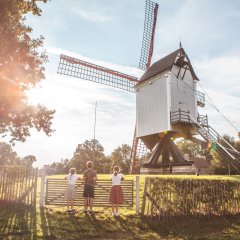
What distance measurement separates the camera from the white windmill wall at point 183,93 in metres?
27.5

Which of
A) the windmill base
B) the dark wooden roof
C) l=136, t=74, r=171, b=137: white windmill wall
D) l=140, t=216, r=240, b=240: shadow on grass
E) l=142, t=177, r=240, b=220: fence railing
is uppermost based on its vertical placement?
the dark wooden roof

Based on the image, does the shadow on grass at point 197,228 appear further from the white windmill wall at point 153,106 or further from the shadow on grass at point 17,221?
the white windmill wall at point 153,106

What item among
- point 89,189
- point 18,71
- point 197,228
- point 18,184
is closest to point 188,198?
point 197,228

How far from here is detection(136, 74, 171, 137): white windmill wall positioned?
27.2m

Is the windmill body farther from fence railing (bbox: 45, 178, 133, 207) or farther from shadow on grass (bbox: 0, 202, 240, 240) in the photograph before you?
shadow on grass (bbox: 0, 202, 240, 240)

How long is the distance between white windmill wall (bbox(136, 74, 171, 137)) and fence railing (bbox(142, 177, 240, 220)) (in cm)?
1464

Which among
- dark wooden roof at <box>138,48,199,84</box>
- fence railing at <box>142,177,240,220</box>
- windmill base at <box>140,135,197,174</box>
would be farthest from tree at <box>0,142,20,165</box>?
fence railing at <box>142,177,240,220</box>

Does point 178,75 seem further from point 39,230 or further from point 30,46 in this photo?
point 39,230

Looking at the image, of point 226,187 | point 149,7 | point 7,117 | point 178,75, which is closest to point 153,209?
point 226,187

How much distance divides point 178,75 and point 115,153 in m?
59.7

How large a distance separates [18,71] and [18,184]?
250 inches

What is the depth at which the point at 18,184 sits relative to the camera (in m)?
12.6

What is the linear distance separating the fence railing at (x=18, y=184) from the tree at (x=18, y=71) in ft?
14.0

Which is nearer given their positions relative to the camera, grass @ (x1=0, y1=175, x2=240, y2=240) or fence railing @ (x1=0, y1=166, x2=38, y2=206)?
grass @ (x1=0, y1=175, x2=240, y2=240)
